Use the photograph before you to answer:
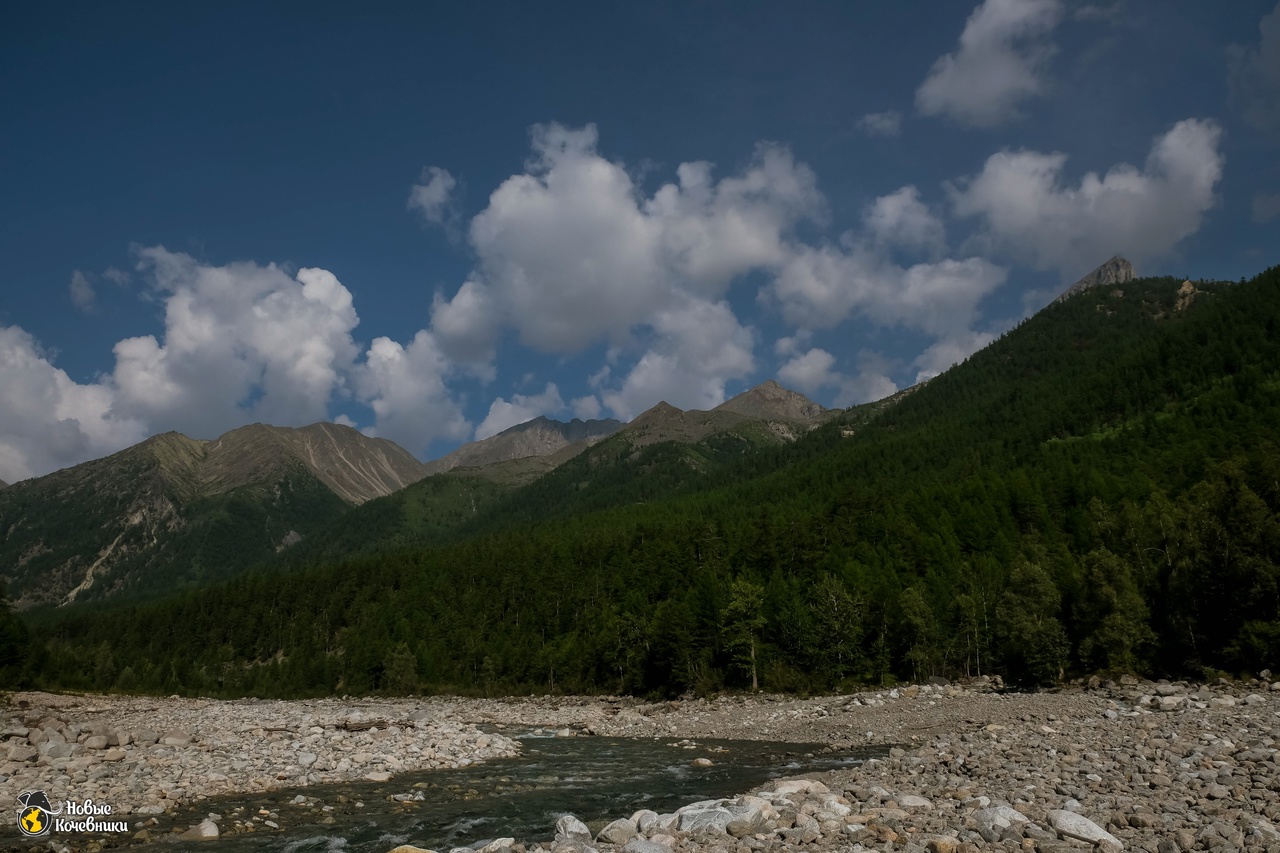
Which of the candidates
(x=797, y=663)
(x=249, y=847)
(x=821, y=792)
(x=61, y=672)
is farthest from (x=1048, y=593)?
(x=61, y=672)

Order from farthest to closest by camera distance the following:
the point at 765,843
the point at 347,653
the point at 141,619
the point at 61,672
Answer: the point at 141,619
the point at 347,653
the point at 61,672
the point at 765,843

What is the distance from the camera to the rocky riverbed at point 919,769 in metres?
11.4

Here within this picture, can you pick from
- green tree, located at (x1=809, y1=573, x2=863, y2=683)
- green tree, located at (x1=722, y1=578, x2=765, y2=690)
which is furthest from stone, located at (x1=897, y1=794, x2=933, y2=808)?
green tree, located at (x1=722, y1=578, x2=765, y2=690)

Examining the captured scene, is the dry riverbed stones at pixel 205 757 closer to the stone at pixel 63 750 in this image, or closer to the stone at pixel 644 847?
the stone at pixel 63 750

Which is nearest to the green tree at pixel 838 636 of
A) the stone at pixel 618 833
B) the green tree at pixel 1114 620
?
the green tree at pixel 1114 620

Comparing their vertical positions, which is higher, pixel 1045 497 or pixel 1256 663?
pixel 1045 497

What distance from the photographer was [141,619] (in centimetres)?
14050

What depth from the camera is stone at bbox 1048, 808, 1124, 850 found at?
1024 cm

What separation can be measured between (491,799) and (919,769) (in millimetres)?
13949

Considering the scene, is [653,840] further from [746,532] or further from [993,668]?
[746,532]

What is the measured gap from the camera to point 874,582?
70000mm

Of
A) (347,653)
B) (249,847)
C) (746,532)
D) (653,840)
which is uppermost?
(746,532)

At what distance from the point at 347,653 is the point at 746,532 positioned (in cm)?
6692

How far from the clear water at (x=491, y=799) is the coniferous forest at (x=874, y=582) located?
25138 millimetres
